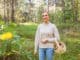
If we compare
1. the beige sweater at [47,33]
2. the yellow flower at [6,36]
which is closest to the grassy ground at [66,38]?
the yellow flower at [6,36]

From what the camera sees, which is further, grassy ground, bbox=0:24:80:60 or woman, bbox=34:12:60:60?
grassy ground, bbox=0:24:80:60

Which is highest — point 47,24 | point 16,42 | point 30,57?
point 47,24

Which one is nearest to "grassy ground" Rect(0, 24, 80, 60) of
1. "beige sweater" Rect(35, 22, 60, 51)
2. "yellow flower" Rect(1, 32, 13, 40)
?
"yellow flower" Rect(1, 32, 13, 40)

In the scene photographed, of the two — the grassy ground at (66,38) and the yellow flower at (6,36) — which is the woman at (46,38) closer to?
the yellow flower at (6,36)

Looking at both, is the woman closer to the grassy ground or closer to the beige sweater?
the beige sweater

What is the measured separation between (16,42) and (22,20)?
2530mm

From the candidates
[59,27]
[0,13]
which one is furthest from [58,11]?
[0,13]

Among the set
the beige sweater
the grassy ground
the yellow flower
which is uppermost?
the beige sweater

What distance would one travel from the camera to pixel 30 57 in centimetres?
753

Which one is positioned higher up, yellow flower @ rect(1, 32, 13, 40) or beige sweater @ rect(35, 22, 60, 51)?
beige sweater @ rect(35, 22, 60, 51)

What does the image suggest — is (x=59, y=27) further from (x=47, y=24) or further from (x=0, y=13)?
(x=47, y=24)

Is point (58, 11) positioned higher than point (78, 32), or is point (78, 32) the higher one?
point (58, 11)

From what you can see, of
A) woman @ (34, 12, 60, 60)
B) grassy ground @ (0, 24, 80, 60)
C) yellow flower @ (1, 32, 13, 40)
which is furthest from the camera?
grassy ground @ (0, 24, 80, 60)

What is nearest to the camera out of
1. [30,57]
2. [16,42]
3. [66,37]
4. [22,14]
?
[16,42]
